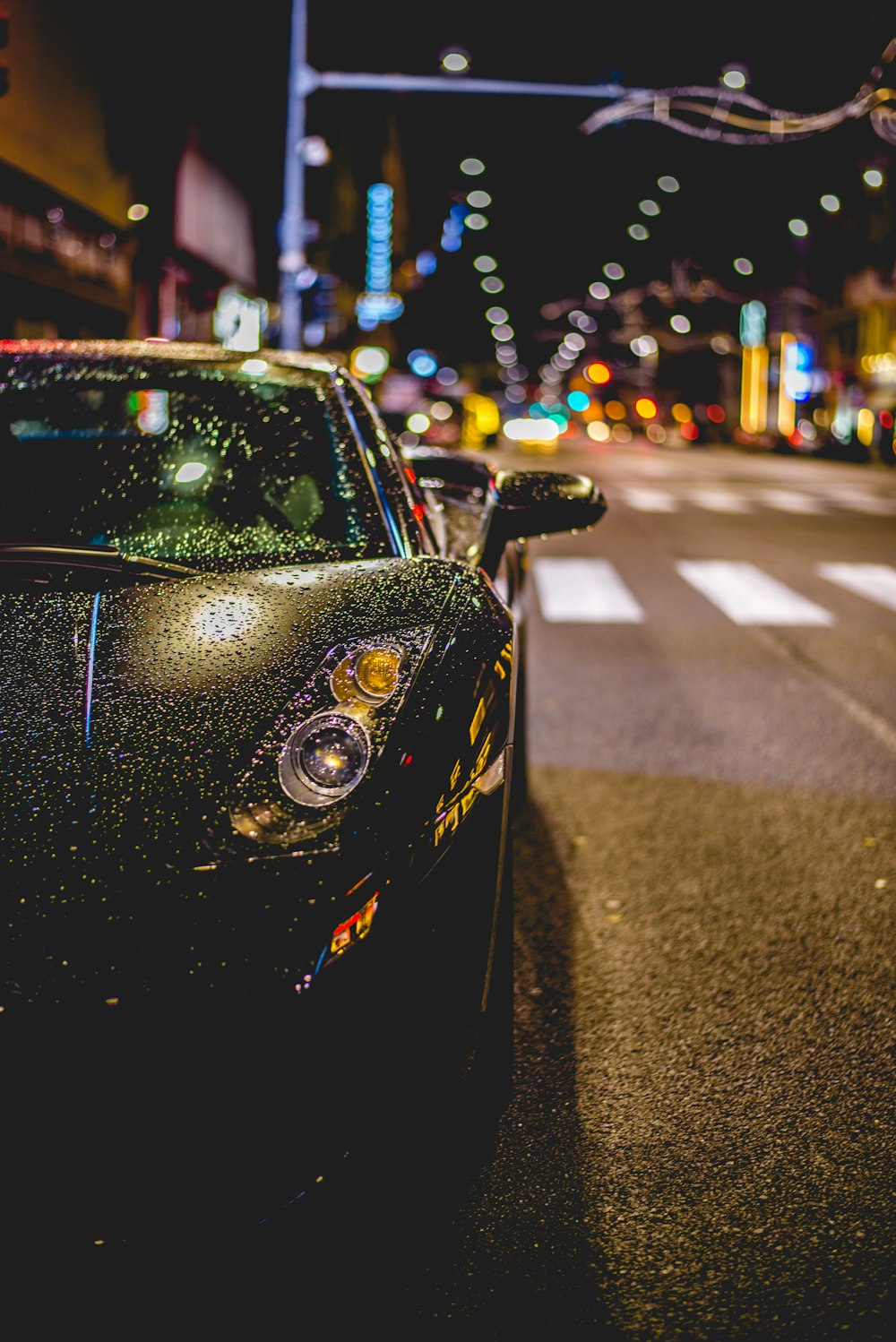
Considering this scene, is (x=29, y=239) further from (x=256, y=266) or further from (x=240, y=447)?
(x=256, y=266)

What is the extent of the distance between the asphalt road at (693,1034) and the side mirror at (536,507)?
3.97 ft

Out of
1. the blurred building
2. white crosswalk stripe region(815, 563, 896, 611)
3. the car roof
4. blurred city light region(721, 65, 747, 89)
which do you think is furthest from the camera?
blurred city light region(721, 65, 747, 89)

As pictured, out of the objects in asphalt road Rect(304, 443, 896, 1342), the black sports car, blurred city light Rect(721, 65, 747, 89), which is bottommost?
asphalt road Rect(304, 443, 896, 1342)

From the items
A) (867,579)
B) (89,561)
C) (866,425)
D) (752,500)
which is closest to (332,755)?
(89,561)

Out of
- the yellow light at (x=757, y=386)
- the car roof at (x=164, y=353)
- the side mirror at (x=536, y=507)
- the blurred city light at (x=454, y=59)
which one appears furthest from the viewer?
the yellow light at (x=757, y=386)

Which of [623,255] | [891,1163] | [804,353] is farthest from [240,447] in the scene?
[623,255]

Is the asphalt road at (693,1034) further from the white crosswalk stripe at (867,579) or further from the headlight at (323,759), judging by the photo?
the white crosswalk stripe at (867,579)

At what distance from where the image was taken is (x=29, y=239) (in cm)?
1398

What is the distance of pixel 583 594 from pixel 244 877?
31.2ft

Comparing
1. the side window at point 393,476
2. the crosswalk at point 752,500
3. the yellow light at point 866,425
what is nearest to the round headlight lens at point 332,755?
the side window at point 393,476

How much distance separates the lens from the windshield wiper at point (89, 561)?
251 centimetres

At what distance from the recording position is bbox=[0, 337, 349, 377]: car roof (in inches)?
136

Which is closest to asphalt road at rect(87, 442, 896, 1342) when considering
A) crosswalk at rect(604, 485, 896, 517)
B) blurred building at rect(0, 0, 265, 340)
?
blurred building at rect(0, 0, 265, 340)

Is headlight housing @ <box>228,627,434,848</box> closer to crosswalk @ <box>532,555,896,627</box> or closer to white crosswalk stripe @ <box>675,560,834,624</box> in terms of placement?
crosswalk @ <box>532,555,896,627</box>
